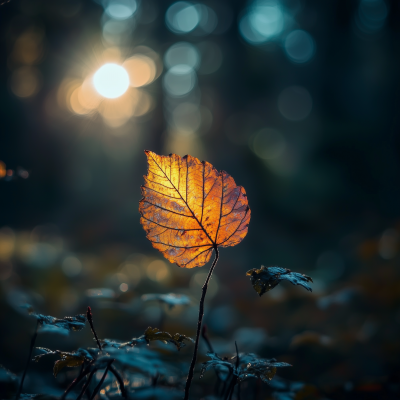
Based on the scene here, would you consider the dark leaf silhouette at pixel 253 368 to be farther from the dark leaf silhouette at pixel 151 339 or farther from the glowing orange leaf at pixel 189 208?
the glowing orange leaf at pixel 189 208

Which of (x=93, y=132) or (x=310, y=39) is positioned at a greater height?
(x=310, y=39)

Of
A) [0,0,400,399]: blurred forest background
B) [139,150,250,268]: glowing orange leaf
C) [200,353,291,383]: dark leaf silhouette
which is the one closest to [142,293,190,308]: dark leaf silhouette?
[200,353,291,383]: dark leaf silhouette

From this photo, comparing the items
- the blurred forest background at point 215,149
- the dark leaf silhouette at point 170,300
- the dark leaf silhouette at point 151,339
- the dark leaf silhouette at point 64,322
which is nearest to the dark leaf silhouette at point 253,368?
the dark leaf silhouette at point 151,339

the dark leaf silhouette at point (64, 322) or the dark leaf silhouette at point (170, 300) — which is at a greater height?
the dark leaf silhouette at point (64, 322)

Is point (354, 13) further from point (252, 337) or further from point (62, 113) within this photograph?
point (252, 337)

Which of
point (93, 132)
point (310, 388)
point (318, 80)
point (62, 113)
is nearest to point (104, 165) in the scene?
point (93, 132)

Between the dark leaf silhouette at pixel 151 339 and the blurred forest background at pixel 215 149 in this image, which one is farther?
the blurred forest background at pixel 215 149

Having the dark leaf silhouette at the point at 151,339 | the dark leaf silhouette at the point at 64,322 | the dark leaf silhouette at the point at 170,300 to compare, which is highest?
the dark leaf silhouette at the point at 151,339
